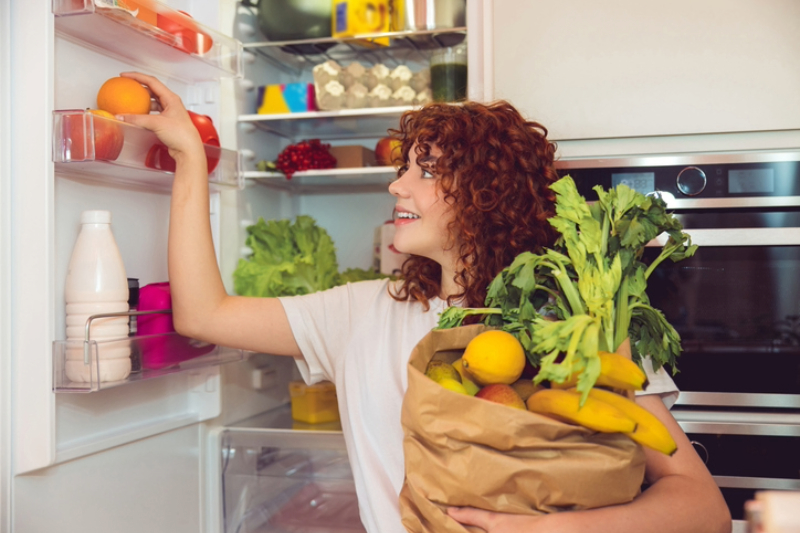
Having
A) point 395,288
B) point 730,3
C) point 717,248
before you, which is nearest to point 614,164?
point 717,248

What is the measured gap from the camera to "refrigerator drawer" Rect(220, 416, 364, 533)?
67.7 inches

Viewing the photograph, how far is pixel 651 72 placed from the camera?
5.04 ft

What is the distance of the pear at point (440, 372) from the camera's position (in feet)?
2.85

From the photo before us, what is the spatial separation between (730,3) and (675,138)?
290mm

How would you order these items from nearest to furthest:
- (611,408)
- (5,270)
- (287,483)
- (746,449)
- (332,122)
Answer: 1. (611,408)
2. (5,270)
3. (746,449)
4. (287,483)
5. (332,122)

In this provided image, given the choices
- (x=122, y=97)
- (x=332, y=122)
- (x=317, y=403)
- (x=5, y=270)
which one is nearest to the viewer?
(x=5, y=270)

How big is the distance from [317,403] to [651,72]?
1126 mm

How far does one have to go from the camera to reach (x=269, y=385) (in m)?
2.01

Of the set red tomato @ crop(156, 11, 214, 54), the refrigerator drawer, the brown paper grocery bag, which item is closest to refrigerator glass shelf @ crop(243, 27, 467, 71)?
red tomato @ crop(156, 11, 214, 54)

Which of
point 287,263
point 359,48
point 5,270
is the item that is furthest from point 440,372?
point 359,48

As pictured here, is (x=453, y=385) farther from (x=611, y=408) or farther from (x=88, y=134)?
(x=88, y=134)

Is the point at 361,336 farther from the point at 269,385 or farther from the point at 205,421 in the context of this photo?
the point at 269,385

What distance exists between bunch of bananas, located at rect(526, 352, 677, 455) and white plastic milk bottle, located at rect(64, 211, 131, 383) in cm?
71

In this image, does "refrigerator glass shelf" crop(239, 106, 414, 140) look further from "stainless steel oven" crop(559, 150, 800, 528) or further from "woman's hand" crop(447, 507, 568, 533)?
"woman's hand" crop(447, 507, 568, 533)
